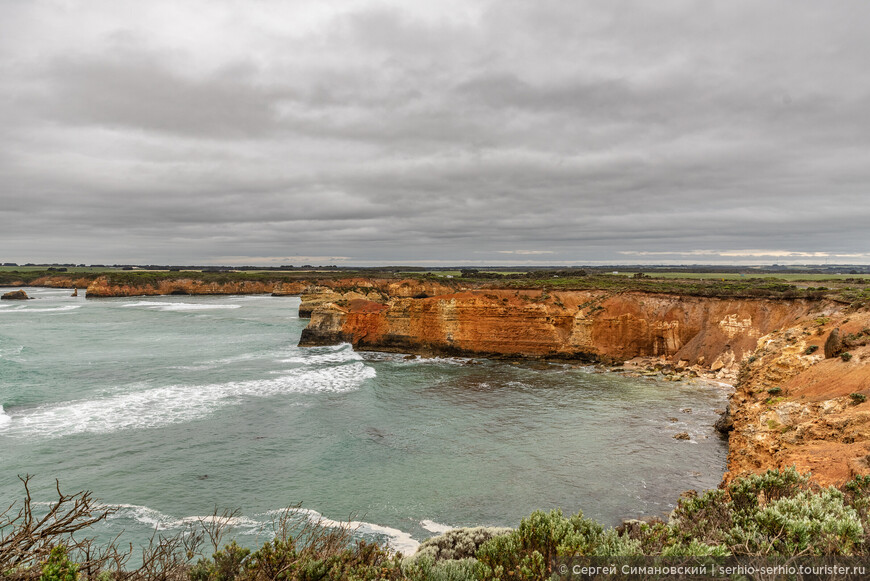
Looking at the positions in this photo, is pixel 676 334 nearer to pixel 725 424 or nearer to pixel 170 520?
pixel 725 424

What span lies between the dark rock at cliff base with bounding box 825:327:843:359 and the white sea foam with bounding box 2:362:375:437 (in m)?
24.2

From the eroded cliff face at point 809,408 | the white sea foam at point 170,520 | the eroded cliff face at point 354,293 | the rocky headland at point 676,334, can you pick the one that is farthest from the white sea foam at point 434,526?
the eroded cliff face at point 354,293

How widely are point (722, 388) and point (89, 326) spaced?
65.5 m

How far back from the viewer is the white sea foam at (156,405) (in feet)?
65.1

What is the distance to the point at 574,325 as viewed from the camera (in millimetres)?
36656

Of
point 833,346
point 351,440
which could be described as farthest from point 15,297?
point 833,346

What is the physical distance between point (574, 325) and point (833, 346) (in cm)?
1868

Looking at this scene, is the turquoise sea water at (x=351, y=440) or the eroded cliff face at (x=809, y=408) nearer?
the eroded cliff face at (x=809, y=408)

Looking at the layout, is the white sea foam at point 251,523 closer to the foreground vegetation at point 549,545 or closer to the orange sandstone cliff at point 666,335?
the foreground vegetation at point 549,545

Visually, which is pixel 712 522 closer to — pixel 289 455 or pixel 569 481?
pixel 569 481

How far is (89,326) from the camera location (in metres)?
53.6

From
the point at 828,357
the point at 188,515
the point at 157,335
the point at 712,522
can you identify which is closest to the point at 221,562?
the point at 712,522

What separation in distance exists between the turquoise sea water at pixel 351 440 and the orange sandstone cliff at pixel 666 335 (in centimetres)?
281

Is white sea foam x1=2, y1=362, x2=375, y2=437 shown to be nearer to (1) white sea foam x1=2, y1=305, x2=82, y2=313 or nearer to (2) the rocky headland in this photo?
(2) the rocky headland
